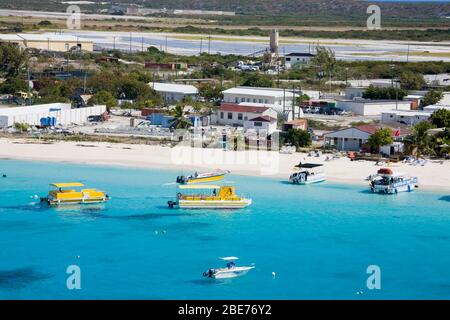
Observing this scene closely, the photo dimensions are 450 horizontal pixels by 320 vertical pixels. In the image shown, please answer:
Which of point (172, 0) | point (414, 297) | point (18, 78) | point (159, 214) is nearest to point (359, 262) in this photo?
point (414, 297)

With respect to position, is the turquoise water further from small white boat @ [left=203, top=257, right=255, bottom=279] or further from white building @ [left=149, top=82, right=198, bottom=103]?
white building @ [left=149, top=82, right=198, bottom=103]

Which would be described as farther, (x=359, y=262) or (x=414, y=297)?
(x=359, y=262)

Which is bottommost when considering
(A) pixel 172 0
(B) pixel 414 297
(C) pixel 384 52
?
(B) pixel 414 297

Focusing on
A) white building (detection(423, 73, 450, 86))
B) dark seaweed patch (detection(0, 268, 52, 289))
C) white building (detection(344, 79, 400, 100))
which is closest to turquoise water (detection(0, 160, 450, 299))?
dark seaweed patch (detection(0, 268, 52, 289))

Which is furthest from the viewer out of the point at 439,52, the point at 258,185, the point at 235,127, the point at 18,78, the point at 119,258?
the point at 439,52

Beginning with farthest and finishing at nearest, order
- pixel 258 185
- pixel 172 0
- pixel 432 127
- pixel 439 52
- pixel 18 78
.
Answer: pixel 172 0, pixel 439 52, pixel 18 78, pixel 432 127, pixel 258 185

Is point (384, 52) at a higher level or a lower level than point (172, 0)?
lower

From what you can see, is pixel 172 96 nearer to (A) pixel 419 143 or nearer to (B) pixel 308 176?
(A) pixel 419 143

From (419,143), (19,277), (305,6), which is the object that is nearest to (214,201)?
(19,277)

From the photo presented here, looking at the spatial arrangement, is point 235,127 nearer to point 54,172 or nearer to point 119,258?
point 54,172
